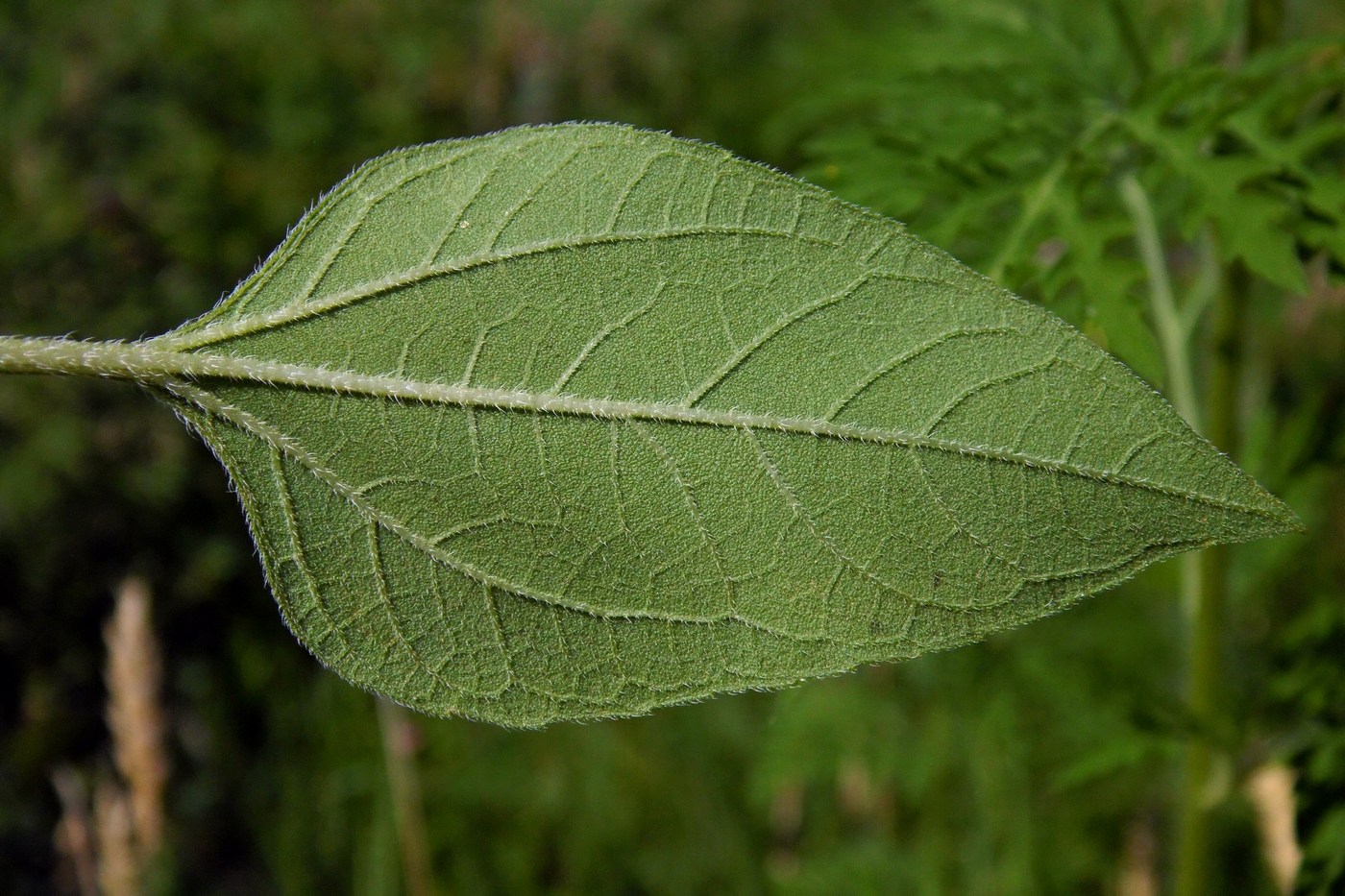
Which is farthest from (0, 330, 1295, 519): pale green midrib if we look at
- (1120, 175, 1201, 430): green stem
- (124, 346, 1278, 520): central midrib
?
(1120, 175, 1201, 430): green stem

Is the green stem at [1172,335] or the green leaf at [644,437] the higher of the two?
the green stem at [1172,335]

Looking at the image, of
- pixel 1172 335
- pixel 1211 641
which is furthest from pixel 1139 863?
pixel 1172 335

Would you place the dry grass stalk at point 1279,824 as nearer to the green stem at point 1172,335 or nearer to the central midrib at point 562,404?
the green stem at point 1172,335

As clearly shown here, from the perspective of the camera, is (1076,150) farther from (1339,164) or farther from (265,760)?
(265,760)

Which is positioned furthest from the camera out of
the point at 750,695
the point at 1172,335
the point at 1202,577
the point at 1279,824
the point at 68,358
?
the point at 750,695

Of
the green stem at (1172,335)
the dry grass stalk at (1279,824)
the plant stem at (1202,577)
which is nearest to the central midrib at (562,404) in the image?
the plant stem at (1202,577)

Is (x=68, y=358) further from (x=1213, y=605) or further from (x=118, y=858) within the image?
(x=1213, y=605)

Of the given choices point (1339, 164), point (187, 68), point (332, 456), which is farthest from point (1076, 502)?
point (187, 68)
